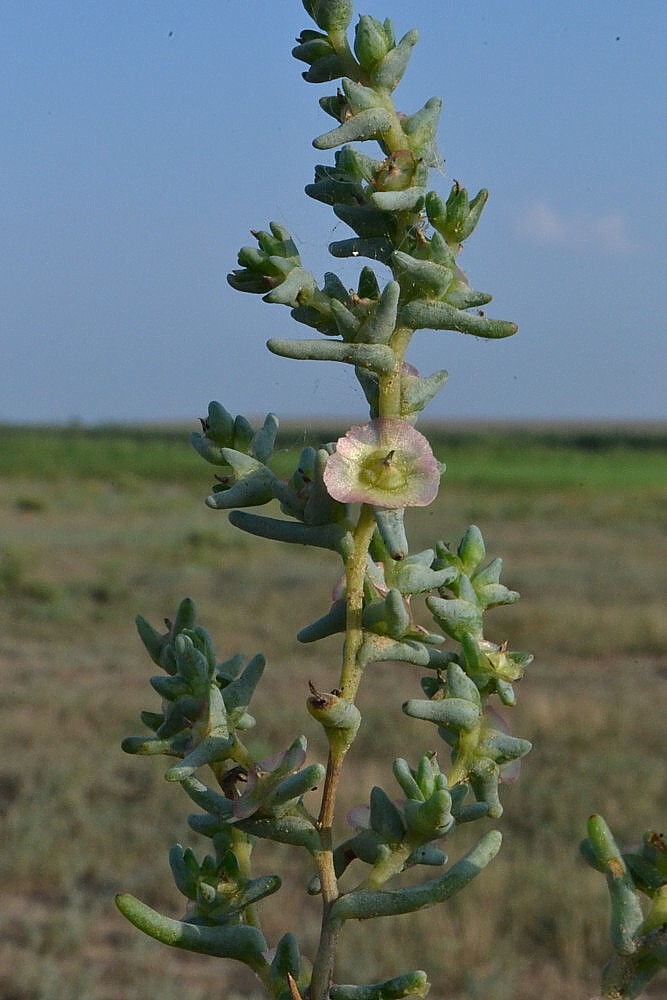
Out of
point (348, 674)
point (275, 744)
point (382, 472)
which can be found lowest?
point (275, 744)

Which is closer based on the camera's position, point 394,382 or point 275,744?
point 394,382

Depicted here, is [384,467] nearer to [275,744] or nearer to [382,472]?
[382,472]

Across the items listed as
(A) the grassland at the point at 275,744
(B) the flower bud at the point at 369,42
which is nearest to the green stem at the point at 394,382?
(A) the grassland at the point at 275,744

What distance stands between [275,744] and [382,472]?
8304mm

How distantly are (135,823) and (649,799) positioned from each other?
3476 mm

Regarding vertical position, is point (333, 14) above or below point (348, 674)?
above

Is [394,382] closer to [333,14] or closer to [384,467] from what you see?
[384,467]

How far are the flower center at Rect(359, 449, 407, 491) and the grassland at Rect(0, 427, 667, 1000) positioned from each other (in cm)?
21

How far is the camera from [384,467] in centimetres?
101

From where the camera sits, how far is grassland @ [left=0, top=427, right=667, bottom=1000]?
5.36m

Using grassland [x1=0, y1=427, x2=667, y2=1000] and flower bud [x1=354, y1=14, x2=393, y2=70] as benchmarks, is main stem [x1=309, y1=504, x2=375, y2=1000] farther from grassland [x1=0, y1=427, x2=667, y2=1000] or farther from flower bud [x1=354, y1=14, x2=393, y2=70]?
flower bud [x1=354, y1=14, x2=393, y2=70]

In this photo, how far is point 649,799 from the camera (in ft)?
23.3

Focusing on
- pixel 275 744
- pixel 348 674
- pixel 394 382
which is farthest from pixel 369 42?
pixel 275 744

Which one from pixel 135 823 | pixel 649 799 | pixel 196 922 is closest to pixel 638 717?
pixel 649 799
